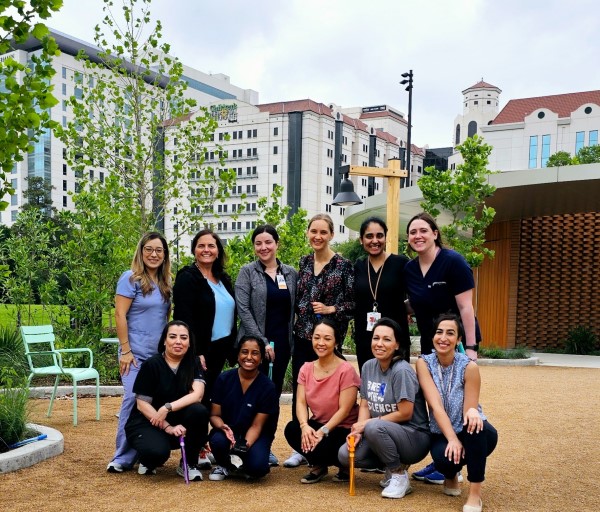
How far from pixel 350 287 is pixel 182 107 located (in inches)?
286

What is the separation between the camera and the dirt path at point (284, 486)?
4223 millimetres

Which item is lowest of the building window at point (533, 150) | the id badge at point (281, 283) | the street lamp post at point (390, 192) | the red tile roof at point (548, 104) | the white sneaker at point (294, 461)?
the white sneaker at point (294, 461)

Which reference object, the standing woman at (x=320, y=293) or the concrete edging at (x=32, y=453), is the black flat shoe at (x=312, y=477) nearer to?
the standing woman at (x=320, y=293)

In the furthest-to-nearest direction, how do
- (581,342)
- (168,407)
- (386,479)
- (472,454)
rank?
(581,342) < (168,407) < (386,479) < (472,454)

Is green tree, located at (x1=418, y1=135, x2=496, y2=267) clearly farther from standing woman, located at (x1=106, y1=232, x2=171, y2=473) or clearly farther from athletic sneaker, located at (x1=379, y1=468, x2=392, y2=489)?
athletic sneaker, located at (x1=379, y1=468, x2=392, y2=489)

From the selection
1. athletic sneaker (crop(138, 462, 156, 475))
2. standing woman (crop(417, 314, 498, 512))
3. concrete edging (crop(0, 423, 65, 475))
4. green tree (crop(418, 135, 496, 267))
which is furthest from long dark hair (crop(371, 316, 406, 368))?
green tree (crop(418, 135, 496, 267))

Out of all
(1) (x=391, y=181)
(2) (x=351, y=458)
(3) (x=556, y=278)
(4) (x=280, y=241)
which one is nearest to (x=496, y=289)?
(3) (x=556, y=278)

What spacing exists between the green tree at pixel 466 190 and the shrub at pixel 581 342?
14.6 ft

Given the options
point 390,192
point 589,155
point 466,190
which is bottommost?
point 390,192

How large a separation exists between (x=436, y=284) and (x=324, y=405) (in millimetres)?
1191

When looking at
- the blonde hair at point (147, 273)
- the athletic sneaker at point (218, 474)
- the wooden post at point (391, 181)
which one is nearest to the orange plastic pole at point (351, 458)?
the athletic sneaker at point (218, 474)

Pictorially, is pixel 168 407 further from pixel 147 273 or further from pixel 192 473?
pixel 147 273

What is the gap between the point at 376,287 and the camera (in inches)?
197

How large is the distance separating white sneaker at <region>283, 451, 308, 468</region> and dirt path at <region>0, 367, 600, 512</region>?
8 cm
